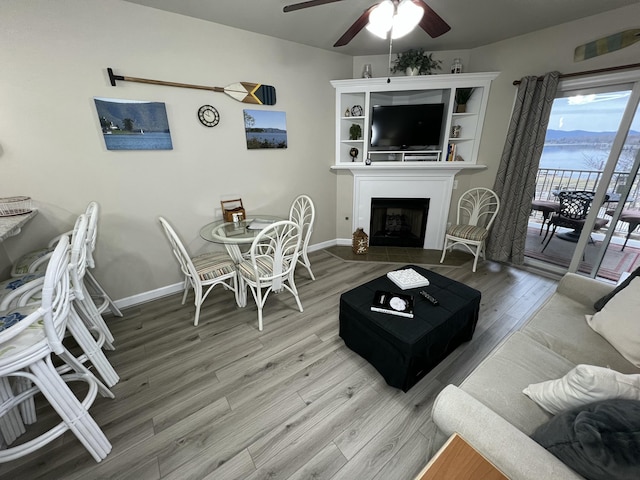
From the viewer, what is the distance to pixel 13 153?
183cm

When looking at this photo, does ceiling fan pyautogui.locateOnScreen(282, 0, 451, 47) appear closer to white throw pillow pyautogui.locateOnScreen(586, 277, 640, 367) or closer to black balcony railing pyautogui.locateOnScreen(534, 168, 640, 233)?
white throw pillow pyautogui.locateOnScreen(586, 277, 640, 367)

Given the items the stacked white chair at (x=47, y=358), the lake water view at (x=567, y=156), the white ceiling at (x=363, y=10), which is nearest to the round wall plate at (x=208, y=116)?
the white ceiling at (x=363, y=10)

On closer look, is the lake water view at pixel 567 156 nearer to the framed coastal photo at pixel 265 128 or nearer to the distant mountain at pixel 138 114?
the framed coastal photo at pixel 265 128

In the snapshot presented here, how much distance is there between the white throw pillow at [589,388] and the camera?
0.79 m

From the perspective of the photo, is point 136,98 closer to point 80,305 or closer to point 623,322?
point 80,305

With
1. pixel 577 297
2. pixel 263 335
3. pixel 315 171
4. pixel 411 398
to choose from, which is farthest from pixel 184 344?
pixel 577 297

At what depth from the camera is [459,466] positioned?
78 centimetres

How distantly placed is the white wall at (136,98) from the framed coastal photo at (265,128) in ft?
0.32

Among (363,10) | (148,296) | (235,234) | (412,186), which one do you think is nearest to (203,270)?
(235,234)

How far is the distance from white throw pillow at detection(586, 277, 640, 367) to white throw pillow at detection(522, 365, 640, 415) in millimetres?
681

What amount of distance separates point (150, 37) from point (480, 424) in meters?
3.36

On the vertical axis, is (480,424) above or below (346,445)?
above

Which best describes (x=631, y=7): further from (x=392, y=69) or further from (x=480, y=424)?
(x=480, y=424)

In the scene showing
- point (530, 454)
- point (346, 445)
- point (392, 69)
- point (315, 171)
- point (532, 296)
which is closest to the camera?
point (530, 454)
